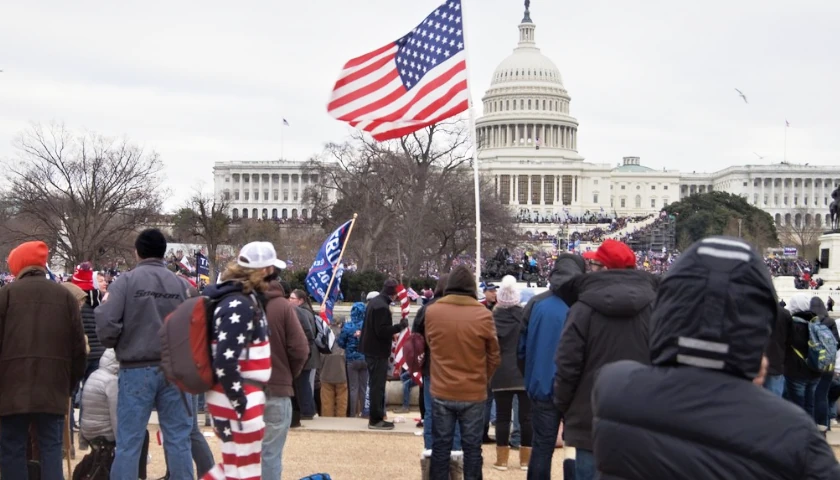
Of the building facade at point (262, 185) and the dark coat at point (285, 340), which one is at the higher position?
the building facade at point (262, 185)

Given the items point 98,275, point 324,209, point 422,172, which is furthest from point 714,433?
point 324,209

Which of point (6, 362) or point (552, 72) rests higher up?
point (552, 72)

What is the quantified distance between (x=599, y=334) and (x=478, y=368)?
1.66 meters

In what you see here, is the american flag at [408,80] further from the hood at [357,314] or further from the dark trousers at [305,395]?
the dark trousers at [305,395]

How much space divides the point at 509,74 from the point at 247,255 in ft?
424

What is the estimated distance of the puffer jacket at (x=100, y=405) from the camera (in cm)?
700

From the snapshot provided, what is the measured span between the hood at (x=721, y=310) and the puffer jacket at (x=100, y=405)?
16.3 feet

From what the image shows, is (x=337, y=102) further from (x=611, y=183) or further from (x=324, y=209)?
(x=611, y=183)

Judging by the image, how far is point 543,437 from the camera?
6.89m

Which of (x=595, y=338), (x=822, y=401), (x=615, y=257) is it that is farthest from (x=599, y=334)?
(x=822, y=401)

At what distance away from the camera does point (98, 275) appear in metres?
10.1

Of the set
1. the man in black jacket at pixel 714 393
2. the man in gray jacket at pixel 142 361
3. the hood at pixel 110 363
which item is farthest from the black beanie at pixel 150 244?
the man in black jacket at pixel 714 393

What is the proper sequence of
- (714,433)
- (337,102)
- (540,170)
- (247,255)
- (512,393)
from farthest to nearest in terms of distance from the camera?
(540,170), (337,102), (512,393), (247,255), (714,433)

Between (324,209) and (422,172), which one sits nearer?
(422,172)
